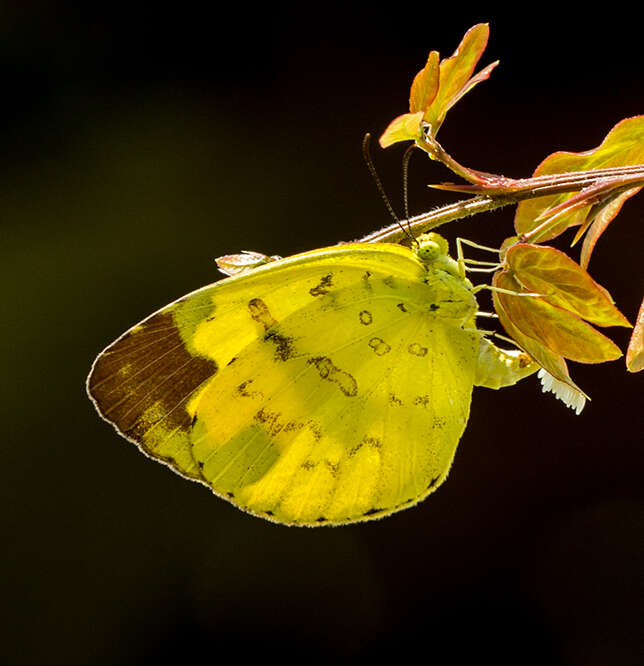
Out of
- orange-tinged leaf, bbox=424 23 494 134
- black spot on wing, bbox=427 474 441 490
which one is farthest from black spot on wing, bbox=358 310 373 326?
orange-tinged leaf, bbox=424 23 494 134

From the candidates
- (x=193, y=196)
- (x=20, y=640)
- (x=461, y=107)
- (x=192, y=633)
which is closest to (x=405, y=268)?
(x=461, y=107)

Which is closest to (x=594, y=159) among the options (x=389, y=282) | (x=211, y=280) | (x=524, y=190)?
(x=524, y=190)

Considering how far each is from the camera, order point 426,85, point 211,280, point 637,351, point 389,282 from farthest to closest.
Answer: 1. point 211,280
2. point 389,282
3. point 426,85
4. point 637,351

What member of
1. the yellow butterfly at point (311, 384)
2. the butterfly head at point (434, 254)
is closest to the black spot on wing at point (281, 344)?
the yellow butterfly at point (311, 384)

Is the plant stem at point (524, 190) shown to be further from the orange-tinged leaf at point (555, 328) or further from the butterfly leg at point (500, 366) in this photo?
the butterfly leg at point (500, 366)

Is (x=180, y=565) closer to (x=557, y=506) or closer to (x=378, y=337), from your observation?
(x=557, y=506)

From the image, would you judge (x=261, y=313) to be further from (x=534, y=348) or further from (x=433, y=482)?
(x=534, y=348)
